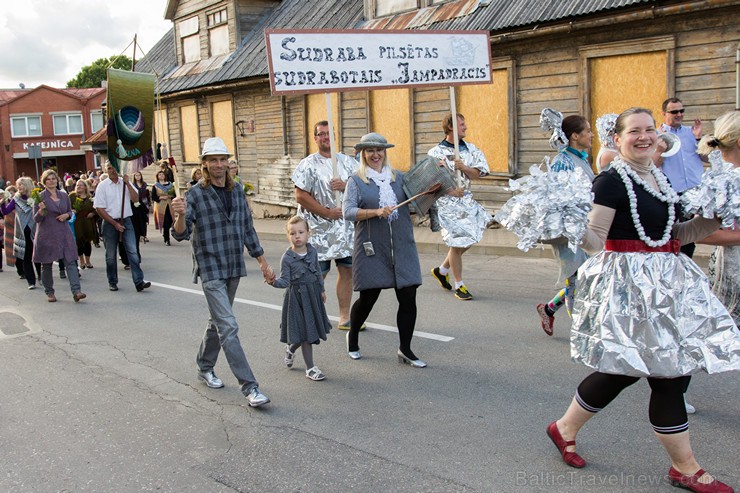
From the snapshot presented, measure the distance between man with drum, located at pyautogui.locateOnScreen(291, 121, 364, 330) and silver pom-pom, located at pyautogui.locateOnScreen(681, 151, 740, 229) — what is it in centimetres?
347

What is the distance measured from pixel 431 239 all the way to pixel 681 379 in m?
9.91

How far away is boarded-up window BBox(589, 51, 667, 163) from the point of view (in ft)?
38.6

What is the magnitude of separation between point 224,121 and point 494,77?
11338 millimetres

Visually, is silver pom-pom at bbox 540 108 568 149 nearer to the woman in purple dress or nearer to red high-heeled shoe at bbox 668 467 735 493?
red high-heeled shoe at bbox 668 467 735 493

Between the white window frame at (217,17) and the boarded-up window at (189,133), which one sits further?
the boarded-up window at (189,133)

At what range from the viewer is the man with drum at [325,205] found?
259 inches

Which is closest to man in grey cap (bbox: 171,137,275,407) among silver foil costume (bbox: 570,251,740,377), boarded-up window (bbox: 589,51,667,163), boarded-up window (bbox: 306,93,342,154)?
silver foil costume (bbox: 570,251,740,377)

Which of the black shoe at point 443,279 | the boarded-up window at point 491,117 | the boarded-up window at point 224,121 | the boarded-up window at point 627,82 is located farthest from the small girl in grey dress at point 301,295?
the boarded-up window at point 224,121

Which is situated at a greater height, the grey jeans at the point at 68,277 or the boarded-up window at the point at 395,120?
the boarded-up window at the point at 395,120

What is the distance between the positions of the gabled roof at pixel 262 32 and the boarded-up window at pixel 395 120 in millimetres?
2297

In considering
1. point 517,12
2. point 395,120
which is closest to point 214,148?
point 517,12

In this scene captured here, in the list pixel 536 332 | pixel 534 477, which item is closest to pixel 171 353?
pixel 536 332

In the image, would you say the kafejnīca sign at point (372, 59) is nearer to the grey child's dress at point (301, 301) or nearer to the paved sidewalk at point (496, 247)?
the grey child's dress at point (301, 301)

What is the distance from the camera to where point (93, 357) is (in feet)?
21.5
